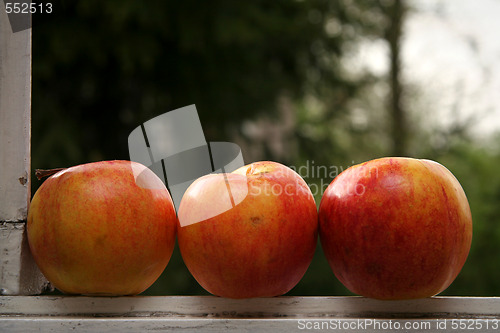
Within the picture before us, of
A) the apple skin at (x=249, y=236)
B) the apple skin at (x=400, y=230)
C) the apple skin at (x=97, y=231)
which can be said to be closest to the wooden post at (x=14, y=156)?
the apple skin at (x=97, y=231)

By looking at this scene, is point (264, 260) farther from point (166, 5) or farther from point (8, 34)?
point (166, 5)

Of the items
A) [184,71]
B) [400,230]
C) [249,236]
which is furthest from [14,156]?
[184,71]

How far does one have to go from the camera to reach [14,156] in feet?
2.27

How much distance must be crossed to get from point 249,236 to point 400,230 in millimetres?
207

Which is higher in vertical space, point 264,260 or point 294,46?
point 294,46

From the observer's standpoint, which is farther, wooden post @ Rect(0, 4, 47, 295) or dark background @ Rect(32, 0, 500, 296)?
dark background @ Rect(32, 0, 500, 296)

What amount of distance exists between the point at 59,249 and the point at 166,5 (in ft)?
5.13

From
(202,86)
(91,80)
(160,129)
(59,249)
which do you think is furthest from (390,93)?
(59,249)

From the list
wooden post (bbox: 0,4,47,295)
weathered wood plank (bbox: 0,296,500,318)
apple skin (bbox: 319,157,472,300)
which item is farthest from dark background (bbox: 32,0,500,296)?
apple skin (bbox: 319,157,472,300)

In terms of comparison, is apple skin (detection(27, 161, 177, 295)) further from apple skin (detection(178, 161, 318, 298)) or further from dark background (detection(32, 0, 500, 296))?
dark background (detection(32, 0, 500, 296))

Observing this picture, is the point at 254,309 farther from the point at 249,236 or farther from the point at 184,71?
the point at 184,71

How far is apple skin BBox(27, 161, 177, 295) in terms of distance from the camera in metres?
0.66

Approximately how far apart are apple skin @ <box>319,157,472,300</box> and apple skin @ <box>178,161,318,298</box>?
0.06 m

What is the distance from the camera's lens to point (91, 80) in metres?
2.17
